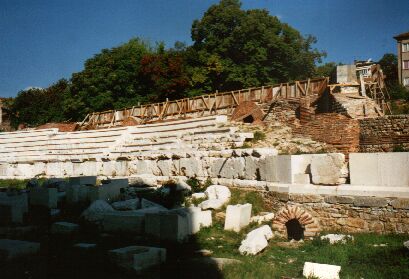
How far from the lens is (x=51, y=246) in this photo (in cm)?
670

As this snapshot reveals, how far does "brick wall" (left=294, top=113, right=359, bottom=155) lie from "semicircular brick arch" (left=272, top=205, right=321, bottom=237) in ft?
18.5

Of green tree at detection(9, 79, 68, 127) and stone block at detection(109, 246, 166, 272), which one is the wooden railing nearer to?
green tree at detection(9, 79, 68, 127)

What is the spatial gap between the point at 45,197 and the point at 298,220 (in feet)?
21.9

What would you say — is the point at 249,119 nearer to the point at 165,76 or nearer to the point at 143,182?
the point at 143,182

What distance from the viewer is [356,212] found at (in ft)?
23.5

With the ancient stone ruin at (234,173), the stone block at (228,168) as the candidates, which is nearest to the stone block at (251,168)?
the ancient stone ruin at (234,173)

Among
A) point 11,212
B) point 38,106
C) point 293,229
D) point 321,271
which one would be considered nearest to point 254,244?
point 321,271

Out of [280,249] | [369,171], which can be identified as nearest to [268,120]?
[369,171]

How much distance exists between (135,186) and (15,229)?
5145 millimetres

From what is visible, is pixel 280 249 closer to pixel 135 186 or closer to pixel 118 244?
pixel 118 244

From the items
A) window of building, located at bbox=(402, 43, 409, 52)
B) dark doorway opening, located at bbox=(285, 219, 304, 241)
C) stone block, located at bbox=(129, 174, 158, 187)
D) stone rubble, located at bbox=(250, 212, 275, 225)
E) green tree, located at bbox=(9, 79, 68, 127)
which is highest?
window of building, located at bbox=(402, 43, 409, 52)

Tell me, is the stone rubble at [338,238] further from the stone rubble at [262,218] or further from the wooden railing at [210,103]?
the wooden railing at [210,103]

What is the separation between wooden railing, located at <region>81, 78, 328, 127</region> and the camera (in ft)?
63.1

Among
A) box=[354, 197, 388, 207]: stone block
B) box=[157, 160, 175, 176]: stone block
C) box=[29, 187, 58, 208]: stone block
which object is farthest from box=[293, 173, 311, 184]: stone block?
box=[29, 187, 58, 208]: stone block
